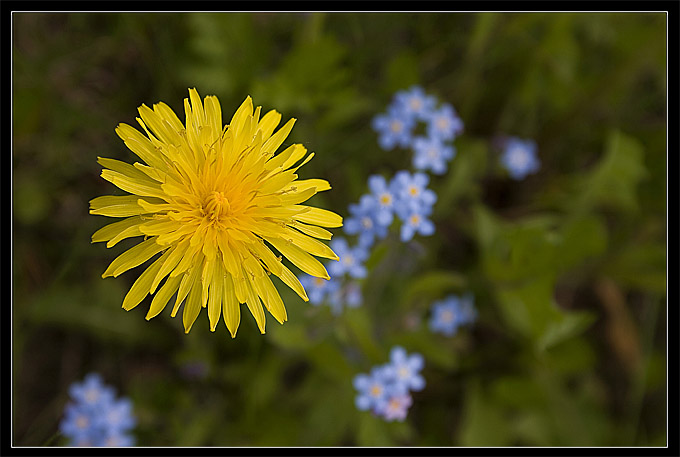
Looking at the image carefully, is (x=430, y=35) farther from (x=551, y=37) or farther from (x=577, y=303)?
(x=577, y=303)

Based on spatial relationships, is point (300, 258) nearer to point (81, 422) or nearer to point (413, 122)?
point (413, 122)

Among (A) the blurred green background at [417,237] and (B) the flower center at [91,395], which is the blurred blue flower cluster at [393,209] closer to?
(A) the blurred green background at [417,237]

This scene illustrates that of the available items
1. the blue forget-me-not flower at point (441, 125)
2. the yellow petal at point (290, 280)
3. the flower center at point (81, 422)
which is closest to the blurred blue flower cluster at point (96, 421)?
the flower center at point (81, 422)

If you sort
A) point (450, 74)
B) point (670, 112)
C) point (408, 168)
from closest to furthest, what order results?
1. point (408, 168)
2. point (670, 112)
3. point (450, 74)

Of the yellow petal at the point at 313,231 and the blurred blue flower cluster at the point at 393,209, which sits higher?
the blurred blue flower cluster at the point at 393,209

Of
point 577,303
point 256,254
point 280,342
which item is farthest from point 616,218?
point 256,254
